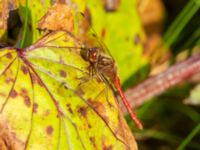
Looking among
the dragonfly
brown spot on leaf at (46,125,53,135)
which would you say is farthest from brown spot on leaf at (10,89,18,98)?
the dragonfly

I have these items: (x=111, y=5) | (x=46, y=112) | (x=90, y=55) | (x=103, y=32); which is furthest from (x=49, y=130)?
(x=111, y=5)

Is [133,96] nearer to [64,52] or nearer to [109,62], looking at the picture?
[109,62]

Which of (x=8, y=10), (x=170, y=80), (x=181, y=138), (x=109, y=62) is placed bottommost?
(x=181, y=138)

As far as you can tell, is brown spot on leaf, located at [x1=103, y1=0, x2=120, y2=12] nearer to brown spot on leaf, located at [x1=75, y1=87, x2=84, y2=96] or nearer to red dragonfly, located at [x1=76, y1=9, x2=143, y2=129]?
red dragonfly, located at [x1=76, y1=9, x2=143, y2=129]

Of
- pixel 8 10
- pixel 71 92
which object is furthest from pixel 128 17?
pixel 71 92

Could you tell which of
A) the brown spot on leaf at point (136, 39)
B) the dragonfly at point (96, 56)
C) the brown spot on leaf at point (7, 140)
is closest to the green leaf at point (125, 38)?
the brown spot on leaf at point (136, 39)

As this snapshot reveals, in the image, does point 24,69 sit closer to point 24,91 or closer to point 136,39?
point 24,91

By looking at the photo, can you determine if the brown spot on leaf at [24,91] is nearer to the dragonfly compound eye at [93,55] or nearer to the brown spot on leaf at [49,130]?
the brown spot on leaf at [49,130]

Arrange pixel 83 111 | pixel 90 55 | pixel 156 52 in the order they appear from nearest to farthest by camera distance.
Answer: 1. pixel 83 111
2. pixel 90 55
3. pixel 156 52
